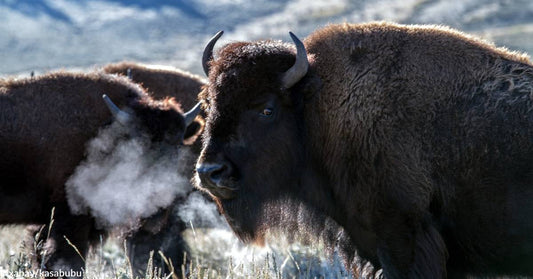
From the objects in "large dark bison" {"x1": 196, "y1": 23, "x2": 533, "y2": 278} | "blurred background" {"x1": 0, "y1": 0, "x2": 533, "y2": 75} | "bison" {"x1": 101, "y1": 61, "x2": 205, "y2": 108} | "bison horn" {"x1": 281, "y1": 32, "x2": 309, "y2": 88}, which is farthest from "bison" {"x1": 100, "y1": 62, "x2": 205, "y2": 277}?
"blurred background" {"x1": 0, "y1": 0, "x2": 533, "y2": 75}

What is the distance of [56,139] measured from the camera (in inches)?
223

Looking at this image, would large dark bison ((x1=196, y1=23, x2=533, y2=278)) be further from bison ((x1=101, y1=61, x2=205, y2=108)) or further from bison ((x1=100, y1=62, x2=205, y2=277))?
bison ((x1=101, y1=61, x2=205, y2=108))

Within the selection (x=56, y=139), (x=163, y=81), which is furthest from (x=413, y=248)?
(x=163, y=81)

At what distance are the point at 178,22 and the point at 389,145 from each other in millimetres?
55108

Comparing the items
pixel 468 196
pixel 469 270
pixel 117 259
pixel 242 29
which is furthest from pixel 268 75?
pixel 242 29

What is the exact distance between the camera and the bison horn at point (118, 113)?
5859 mm

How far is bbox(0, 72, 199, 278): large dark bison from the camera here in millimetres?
5453

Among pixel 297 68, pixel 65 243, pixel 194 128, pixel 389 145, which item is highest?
pixel 194 128

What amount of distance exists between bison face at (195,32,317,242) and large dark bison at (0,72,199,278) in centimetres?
212

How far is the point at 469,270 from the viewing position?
3.87 m

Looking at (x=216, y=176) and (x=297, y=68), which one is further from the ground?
(x=297, y=68)

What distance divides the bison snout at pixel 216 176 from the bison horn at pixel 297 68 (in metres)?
0.62

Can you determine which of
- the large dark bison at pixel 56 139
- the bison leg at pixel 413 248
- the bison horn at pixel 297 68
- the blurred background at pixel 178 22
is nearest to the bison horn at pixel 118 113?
the large dark bison at pixel 56 139

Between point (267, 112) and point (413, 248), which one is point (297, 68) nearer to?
point (267, 112)
